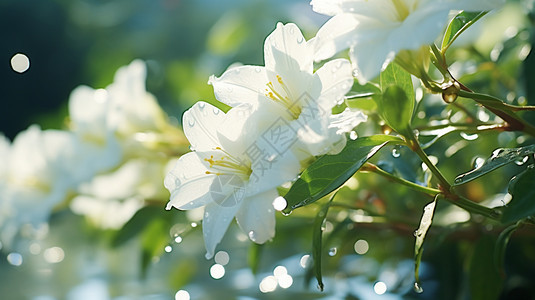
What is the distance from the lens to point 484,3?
235 millimetres

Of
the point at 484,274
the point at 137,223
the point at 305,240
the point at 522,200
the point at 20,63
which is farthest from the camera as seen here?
the point at 20,63

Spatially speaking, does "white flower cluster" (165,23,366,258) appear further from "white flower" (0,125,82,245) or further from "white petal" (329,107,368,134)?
"white flower" (0,125,82,245)

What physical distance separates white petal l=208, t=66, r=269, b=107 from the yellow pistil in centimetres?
7

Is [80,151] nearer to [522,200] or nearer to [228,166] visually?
[228,166]

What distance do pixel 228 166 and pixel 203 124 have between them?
3 centimetres

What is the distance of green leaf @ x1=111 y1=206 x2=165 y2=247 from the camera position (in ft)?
1.73

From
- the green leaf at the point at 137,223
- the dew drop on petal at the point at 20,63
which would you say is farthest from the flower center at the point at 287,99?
the dew drop on petal at the point at 20,63


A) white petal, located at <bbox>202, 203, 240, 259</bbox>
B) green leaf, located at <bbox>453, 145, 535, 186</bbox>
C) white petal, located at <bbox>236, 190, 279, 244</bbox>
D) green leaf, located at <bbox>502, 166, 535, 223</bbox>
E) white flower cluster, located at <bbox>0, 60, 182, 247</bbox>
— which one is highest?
white flower cluster, located at <bbox>0, 60, 182, 247</bbox>

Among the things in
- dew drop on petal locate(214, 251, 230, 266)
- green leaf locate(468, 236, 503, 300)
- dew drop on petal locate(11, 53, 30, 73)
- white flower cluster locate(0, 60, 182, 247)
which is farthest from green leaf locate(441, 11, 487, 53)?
dew drop on petal locate(11, 53, 30, 73)

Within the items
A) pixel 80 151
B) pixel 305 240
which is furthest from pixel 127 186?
pixel 305 240

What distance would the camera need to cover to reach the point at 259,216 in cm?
28

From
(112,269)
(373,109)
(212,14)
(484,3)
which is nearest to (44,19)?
(212,14)

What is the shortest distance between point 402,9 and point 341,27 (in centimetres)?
3

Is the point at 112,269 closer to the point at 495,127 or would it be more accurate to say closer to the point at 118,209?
the point at 118,209
